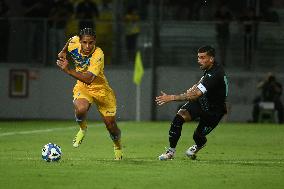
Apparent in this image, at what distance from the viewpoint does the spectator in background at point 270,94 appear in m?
30.2

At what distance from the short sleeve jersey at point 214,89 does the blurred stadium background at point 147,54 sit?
14.7m

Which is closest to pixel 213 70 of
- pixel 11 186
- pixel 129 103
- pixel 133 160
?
pixel 133 160

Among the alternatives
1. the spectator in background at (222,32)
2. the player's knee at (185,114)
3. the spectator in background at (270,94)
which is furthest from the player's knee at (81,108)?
the spectator in background at (222,32)

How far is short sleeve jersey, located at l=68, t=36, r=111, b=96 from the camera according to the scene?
15.6 m

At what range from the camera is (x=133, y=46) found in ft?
103

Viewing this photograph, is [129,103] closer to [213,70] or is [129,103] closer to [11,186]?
[213,70]

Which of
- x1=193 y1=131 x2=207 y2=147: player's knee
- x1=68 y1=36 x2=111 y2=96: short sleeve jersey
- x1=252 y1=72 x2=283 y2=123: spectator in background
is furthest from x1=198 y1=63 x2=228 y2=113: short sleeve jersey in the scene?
x1=252 y1=72 x2=283 y2=123: spectator in background

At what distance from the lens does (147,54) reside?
104 feet

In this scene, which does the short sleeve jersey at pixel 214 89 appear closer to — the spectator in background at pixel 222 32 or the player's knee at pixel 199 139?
the player's knee at pixel 199 139

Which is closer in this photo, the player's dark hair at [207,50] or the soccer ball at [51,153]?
the soccer ball at [51,153]

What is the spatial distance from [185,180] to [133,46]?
1884 cm

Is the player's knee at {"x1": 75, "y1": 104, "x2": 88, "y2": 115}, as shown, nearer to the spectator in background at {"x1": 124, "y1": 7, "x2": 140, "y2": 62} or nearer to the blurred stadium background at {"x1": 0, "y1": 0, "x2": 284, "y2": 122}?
the blurred stadium background at {"x1": 0, "y1": 0, "x2": 284, "y2": 122}

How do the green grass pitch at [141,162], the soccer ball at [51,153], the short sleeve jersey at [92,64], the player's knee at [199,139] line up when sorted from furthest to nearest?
the player's knee at [199,139]
the short sleeve jersey at [92,64]
the soccer ball at [51,153]
the green grass pitch at [141,162]

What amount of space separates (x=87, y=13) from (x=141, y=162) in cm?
1636
